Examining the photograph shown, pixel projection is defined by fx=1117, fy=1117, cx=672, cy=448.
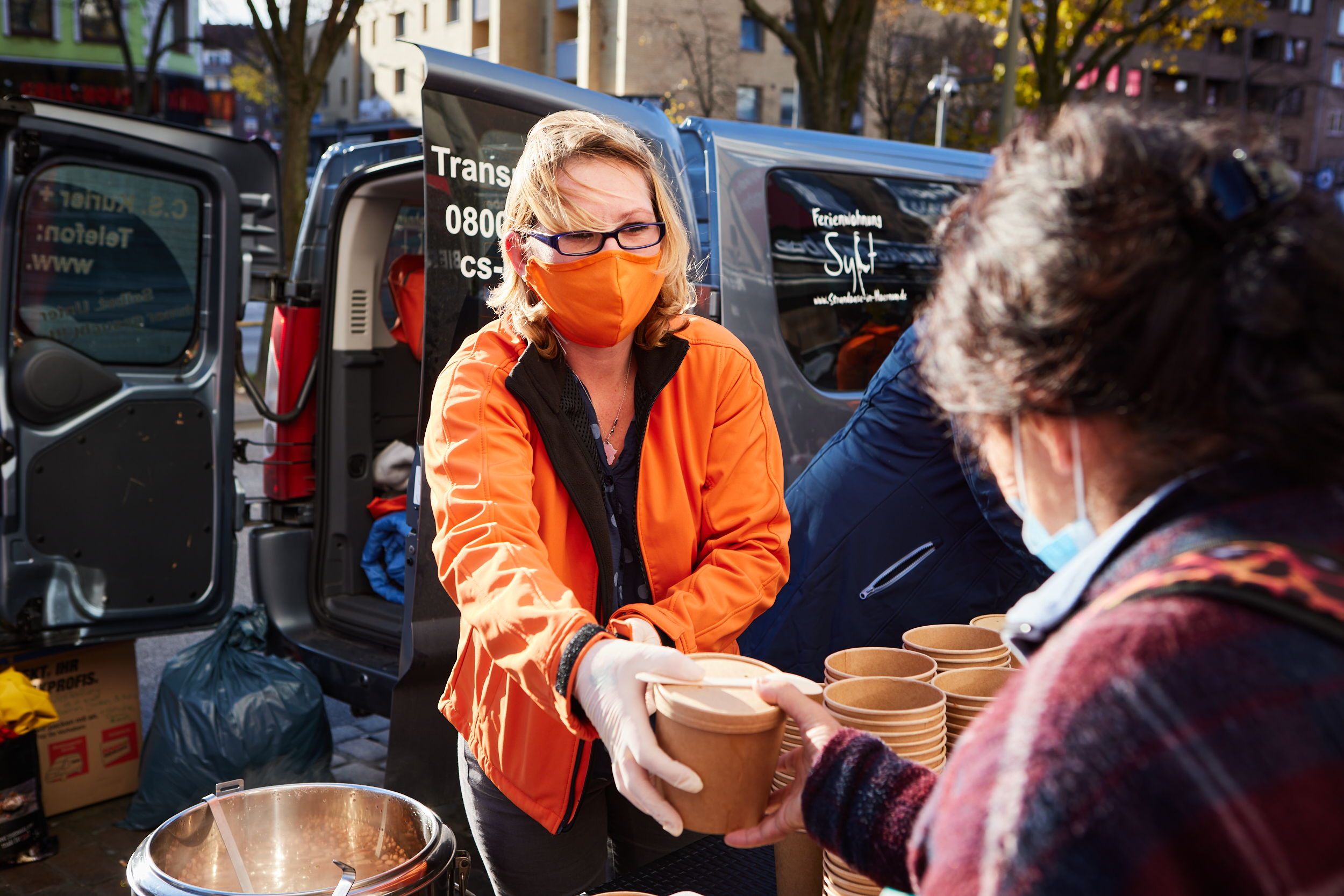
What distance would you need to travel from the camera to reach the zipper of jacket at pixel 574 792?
1812mm

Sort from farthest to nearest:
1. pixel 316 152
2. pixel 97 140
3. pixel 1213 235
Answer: pixel 316 152, pixel 97 140, pixel 1213 235

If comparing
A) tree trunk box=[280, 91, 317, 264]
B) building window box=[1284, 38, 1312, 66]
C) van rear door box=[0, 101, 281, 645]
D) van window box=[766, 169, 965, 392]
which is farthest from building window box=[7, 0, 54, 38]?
building window box=[1284, 38, 1312, 66]

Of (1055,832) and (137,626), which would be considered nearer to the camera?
(1055,832)

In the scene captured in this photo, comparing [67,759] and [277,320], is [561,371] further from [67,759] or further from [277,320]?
[67,759]

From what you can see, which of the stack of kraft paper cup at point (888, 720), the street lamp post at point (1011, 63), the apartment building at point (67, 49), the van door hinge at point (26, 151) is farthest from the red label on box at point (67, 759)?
the apartment building at point (67, 49)

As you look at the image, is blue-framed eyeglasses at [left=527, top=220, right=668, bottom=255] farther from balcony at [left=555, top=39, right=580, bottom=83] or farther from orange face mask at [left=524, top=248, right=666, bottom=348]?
balcony at [left=555, top=39, right=580, bottom=83]

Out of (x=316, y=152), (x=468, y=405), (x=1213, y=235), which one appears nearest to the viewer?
(x=1213, y=235)

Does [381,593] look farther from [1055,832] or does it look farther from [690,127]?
[1055,832]

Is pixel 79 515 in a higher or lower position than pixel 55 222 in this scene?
lower

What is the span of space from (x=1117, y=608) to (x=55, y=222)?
13.0 ft

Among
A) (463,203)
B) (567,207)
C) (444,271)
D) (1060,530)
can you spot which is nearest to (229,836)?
(567,207)

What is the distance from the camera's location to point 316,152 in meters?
40.7

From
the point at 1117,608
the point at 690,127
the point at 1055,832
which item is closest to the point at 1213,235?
the point at 1117,608

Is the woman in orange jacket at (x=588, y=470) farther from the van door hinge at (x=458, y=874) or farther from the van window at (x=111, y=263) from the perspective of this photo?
the van window at (x=111, y=263)
